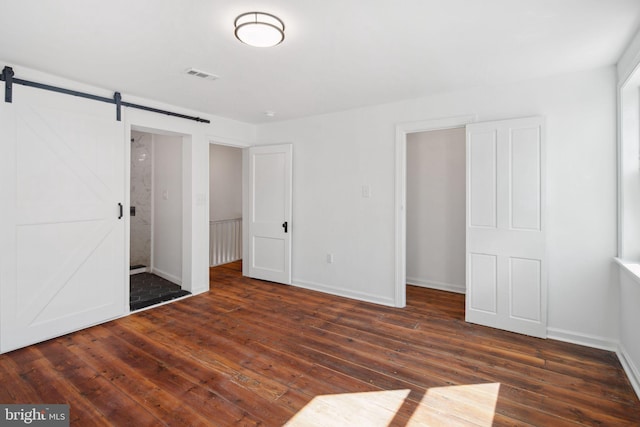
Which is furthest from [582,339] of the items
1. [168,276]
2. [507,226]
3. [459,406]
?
[168,276]

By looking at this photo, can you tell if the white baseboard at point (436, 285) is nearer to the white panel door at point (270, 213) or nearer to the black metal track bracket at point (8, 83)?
the white panel door at point (270, 213)

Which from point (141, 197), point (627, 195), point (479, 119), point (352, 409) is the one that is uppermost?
point (479, 119)

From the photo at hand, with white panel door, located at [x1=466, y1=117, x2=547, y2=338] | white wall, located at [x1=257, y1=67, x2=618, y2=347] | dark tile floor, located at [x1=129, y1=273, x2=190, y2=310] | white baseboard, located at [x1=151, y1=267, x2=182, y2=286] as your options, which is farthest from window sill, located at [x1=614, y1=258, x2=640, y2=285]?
white baseboard, located at [x1=151, y1=267, x2=182, y2=286]

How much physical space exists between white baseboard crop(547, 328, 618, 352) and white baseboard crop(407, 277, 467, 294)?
5.09 ft

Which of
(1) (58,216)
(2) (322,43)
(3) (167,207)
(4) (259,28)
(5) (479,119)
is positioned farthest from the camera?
(3) (167,207)

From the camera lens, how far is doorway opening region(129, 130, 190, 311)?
4.75m

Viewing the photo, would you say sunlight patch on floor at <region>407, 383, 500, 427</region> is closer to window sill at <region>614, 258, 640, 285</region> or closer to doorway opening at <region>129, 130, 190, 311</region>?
window sill at <region>614, 258, 640, 285</region>

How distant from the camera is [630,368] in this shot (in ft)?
8.02

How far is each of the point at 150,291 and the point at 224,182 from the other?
2.97 m

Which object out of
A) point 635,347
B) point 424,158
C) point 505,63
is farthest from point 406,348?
point 424,158

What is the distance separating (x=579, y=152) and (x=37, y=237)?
5046 millimetres

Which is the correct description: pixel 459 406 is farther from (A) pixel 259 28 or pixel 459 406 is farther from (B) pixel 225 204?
(B) pixel 225 204

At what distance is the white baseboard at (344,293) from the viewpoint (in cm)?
411

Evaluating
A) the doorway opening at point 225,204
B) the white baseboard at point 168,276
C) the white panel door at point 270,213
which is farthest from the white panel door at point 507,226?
the doorway opening at point 225,204
